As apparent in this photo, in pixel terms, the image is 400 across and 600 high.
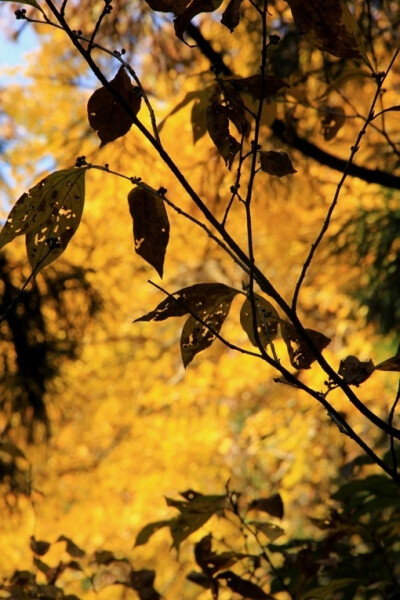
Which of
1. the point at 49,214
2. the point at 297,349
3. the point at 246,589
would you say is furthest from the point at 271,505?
the point at 49,214

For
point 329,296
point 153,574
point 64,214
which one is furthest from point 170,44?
point 329,296

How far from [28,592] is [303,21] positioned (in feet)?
2.51

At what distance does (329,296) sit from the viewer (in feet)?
18.9

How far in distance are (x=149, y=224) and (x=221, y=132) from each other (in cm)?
9

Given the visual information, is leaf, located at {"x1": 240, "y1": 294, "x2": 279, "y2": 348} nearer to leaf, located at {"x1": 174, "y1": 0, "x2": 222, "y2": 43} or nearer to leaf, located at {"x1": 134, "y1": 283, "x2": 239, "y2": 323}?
leaf, located at {"x1": 134, "y1": 283, "x2": 239, "y2": 323}

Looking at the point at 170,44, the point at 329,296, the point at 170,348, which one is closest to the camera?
the point at 170,44

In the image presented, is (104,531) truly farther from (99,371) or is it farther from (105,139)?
Result: (105,139)

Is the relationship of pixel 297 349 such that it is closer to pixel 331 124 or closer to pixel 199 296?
pixel 199 296

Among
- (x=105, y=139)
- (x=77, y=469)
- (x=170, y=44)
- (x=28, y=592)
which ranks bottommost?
(x=28, y=592)

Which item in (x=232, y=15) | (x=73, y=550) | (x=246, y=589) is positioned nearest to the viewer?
(x=232, y=15)

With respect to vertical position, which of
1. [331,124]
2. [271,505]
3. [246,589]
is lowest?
Result: [246,589]

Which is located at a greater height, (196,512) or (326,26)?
(326,26)

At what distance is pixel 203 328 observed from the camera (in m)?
0.57

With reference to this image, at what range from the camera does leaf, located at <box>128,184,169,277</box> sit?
0.55 m
